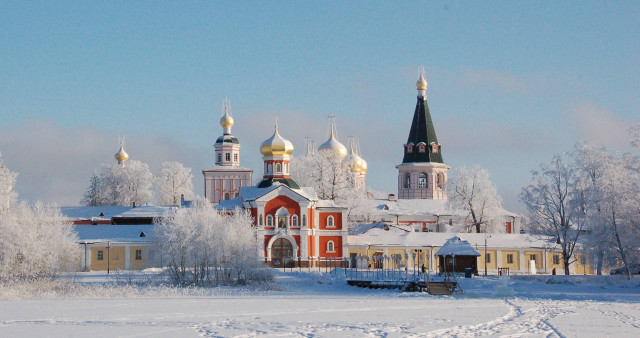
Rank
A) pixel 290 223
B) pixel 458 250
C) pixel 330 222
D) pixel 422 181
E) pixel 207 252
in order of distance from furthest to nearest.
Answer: pixel 422 181 < pixel 330 222 < pixel 290 223 < pixel 458 250 < pixel 207 252

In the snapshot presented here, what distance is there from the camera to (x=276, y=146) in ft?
195

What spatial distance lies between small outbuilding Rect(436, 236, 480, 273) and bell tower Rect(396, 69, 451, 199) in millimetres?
31629

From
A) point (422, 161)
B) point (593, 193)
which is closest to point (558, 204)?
point (593, 193)

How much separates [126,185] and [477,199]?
102ft

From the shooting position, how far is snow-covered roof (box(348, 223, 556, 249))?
60.3 metres

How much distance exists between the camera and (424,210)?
255 feet

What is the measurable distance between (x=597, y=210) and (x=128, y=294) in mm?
21657

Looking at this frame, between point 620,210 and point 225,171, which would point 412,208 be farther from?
point 620,210

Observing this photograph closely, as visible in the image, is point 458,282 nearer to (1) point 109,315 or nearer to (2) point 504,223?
(1) point 109,315

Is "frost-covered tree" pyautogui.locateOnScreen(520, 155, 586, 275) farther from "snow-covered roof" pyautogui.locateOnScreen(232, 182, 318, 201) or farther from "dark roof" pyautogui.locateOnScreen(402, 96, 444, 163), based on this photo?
"dark roof" pyautogui.locateOnScreen(402, 96, 444, 163)

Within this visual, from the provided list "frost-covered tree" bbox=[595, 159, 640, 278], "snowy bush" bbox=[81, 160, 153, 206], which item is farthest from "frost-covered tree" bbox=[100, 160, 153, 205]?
"frost-covered tree" bbox=[595, 159, 640, 278]

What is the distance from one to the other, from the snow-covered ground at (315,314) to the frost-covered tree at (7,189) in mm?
9589

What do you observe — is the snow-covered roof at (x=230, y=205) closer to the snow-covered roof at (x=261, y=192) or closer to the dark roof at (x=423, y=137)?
the snow-covered roof at (x=261, y=192)

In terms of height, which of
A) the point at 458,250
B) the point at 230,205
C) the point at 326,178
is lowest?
the point at 458,250
